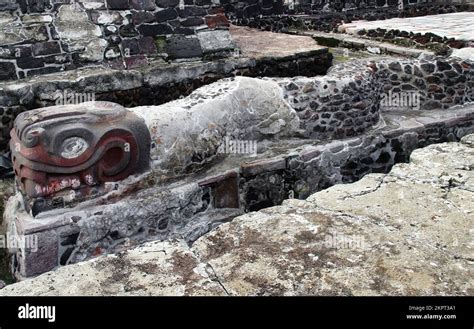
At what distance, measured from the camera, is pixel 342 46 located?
725 cm

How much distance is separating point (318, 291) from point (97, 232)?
185cm

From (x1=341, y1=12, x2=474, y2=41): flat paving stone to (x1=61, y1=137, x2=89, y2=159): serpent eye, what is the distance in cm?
535

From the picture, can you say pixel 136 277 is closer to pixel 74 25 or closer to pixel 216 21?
pixel 74 25

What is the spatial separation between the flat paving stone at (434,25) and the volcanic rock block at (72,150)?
5081 mm

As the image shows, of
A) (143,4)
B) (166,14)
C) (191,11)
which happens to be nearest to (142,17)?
(143,4)

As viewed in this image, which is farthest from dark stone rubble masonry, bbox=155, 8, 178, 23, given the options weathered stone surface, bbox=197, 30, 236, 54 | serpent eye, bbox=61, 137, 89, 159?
serpent eye, bbox=61, 137, 89, 159

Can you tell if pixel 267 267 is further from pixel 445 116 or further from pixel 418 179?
pixel 445 116

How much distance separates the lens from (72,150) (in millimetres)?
3053

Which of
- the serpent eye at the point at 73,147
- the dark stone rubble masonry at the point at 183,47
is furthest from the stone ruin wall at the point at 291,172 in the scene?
the dark stone rubble masonry at the point at 183,47

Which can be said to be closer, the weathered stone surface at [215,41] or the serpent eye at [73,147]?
the serpent eye at [73,147]

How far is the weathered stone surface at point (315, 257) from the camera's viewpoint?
1.79m

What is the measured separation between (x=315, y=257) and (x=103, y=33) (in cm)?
371

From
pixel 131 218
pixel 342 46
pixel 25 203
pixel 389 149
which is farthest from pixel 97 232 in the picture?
pixel 342 46

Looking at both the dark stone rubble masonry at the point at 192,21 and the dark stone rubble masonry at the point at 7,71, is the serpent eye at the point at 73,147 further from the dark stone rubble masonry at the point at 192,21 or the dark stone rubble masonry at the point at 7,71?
the dark stone rubble masonry at the point at 192,21
